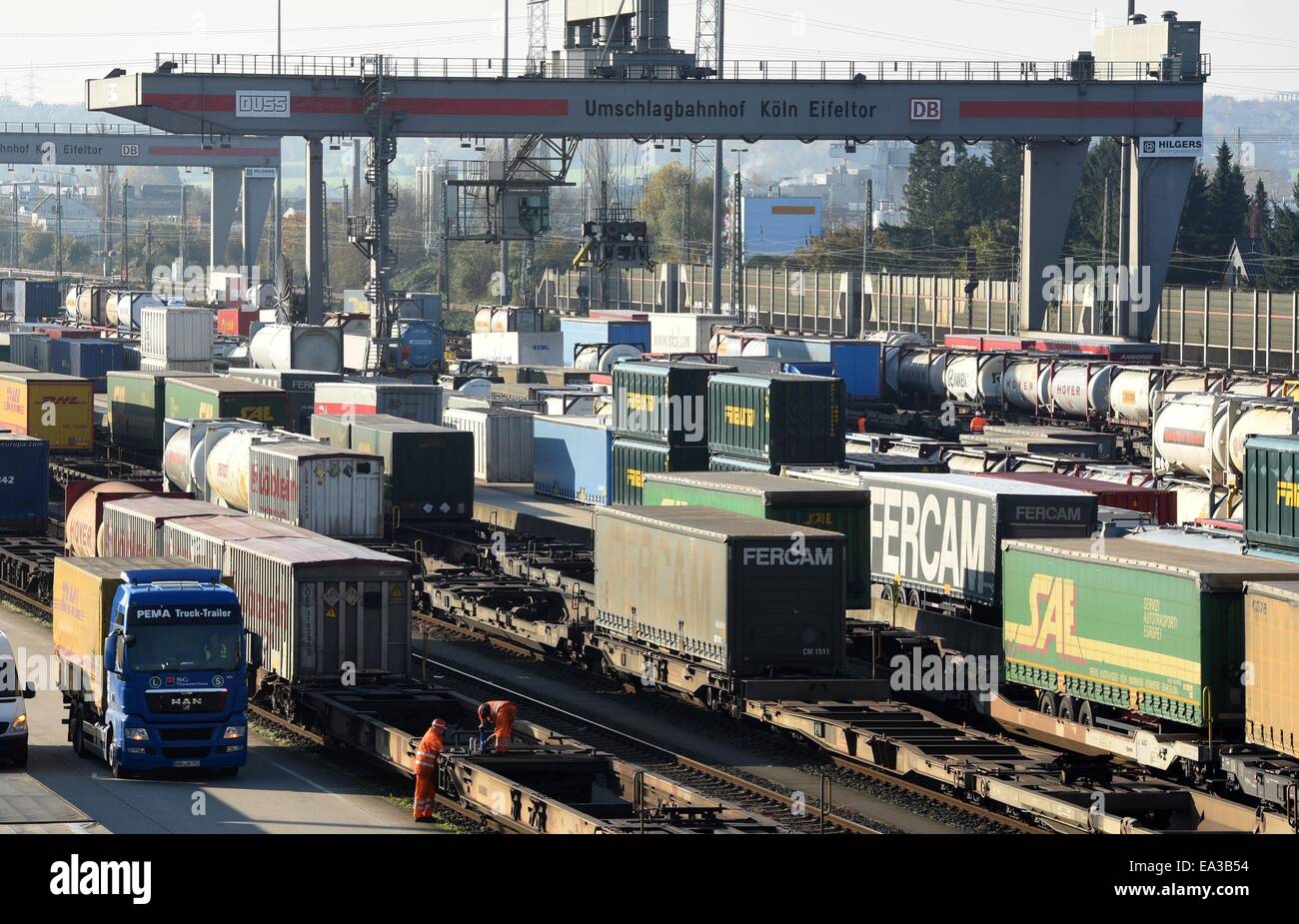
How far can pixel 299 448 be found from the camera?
4244cm

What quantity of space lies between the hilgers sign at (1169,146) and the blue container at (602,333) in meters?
24.2

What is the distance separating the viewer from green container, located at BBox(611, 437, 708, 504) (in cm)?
4622

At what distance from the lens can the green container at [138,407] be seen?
6134cm

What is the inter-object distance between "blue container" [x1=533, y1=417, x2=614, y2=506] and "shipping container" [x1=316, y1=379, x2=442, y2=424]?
3.19m

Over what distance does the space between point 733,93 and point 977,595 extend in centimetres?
4318

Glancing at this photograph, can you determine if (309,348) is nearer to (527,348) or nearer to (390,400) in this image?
(390,400)

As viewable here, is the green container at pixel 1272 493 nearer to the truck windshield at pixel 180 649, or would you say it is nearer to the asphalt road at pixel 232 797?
the asphalt road at pixel 232 797

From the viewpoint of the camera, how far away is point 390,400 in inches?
2311

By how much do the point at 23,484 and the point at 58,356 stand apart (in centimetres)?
3260

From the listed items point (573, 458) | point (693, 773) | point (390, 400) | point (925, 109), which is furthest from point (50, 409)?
point (693, 773)

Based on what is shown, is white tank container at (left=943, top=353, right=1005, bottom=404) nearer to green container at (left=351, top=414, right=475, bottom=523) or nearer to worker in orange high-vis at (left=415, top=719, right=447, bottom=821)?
green container at (left=351, top=414, right=475, bottom=523)

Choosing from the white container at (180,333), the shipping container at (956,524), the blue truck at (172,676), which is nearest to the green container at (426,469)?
the shipping container at (956,524)
